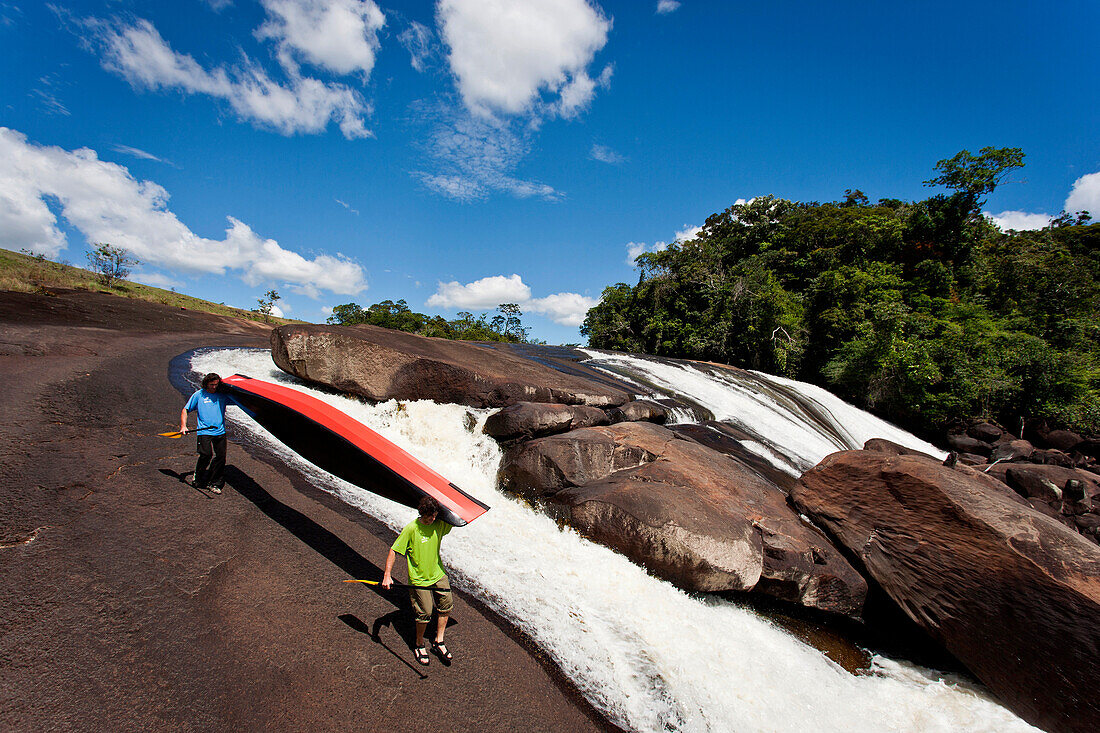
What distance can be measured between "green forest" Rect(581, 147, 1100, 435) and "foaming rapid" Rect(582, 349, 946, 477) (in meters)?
3.06

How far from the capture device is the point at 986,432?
1627 cm

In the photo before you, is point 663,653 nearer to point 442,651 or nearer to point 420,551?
point 442,651

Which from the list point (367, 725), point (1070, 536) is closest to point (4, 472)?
point (367, 725)

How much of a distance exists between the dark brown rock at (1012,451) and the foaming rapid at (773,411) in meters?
1.63

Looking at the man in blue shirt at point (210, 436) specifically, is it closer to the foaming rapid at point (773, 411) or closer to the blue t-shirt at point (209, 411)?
the blue t-shirt at point (209, 411)

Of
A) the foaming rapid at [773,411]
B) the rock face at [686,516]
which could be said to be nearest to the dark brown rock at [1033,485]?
the foaming rapid at [773,411]

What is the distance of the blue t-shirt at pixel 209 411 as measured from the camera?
509 cm

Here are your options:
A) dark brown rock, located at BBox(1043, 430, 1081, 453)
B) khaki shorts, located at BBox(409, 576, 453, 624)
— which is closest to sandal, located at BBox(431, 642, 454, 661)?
khaki shorts, located at BBox(409, 576, 453, 624)

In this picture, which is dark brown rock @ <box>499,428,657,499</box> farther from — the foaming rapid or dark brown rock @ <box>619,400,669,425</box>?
the foaming rapid

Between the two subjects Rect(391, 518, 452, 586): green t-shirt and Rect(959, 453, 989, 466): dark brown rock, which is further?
Rect(959, 453, 989, 466): dark brown rock

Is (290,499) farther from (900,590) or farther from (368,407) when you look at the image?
(900,590)

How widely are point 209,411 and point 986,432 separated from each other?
25.2 meters

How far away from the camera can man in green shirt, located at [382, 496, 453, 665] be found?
3.28 meters

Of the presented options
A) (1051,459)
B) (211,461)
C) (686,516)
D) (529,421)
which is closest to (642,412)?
(529,421)
